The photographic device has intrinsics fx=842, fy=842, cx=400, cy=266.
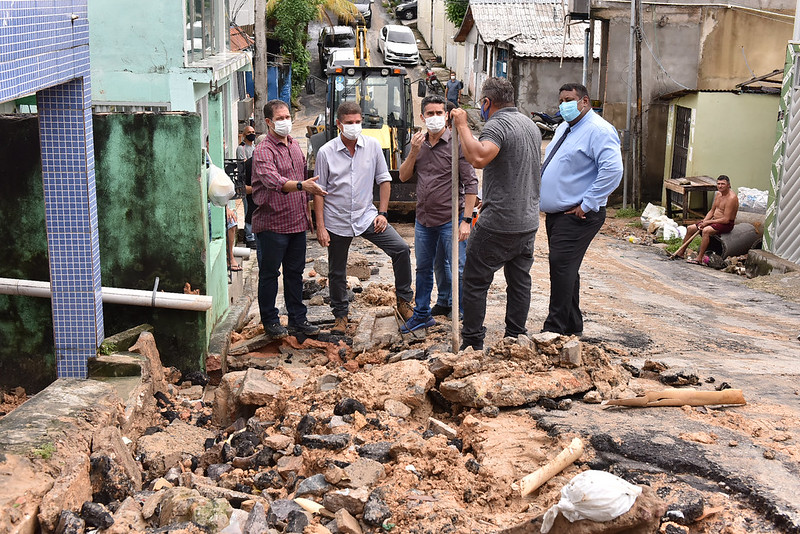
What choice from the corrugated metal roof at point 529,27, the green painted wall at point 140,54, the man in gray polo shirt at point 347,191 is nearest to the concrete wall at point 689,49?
the corrugated metal roof at point 529,27

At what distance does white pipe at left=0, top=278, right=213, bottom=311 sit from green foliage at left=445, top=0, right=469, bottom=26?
32.5m

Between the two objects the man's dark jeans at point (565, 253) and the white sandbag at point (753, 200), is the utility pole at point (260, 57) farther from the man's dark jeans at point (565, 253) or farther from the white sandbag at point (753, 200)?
the man's dark jeans at point (565, 253)

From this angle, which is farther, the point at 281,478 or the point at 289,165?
the point at 289,165

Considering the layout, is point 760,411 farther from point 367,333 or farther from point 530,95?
point 530,95

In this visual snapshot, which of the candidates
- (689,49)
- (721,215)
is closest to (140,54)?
(721,215)

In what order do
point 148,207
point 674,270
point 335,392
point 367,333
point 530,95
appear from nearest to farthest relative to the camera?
1. point 335,392
2. point 148,207
3. point 367,333
4. point 674,270
5. point 530,95

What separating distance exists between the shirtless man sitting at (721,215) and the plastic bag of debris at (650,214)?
289 centimetres

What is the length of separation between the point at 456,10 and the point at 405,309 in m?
32.0

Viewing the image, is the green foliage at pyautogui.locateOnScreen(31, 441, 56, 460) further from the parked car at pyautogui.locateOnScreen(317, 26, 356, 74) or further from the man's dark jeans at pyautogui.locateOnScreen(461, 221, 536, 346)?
the parked car at pyautogui.locateOnScreen(317, 26, 356, 74)

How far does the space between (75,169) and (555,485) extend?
3.65m

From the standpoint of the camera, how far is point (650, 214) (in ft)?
53.9

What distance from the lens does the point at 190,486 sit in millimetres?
4543

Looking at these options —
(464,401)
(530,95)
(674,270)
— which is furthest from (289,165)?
(530,95)

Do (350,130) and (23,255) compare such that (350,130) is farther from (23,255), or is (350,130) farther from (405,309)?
(23,255)
